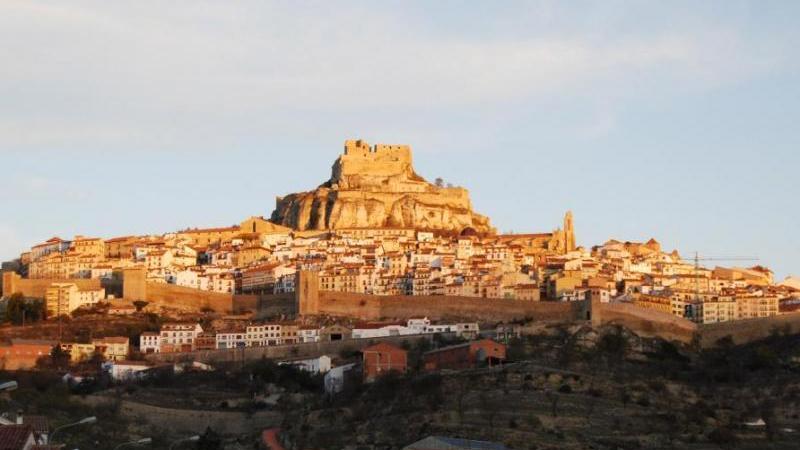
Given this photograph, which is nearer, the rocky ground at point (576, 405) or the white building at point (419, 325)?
the rocky ground at point (576, 405)

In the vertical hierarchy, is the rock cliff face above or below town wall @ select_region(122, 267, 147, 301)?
above

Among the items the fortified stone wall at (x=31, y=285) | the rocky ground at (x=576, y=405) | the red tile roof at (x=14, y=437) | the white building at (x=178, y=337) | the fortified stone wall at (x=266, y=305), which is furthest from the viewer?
the fortified stone wall at (x=31, y=285)

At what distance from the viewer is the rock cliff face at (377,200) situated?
8650 cm

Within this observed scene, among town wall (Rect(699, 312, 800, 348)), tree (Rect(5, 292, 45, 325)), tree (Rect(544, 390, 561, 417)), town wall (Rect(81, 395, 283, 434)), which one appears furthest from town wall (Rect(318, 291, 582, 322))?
town wall (Rect(81, 395, 283, 434))

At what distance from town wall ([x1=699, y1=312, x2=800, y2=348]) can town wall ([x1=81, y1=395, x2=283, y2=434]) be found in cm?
1794

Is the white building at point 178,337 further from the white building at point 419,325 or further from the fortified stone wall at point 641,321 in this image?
the fortified stone wall at point 641,321

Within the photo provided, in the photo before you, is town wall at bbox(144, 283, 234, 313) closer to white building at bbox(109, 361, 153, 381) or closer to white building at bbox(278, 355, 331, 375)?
white building at bbox(109, 361, 153, 381)

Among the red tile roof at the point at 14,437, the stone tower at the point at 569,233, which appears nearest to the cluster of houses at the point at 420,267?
the stone tower at the point at 569,233

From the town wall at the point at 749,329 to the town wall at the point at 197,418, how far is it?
1794cm

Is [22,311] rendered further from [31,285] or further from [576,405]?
[576,405]

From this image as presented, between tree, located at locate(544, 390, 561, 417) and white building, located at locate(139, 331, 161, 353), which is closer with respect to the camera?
tree, located at locate(544, 390, 561, 417)

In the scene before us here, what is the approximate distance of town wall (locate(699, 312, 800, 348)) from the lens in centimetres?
6388

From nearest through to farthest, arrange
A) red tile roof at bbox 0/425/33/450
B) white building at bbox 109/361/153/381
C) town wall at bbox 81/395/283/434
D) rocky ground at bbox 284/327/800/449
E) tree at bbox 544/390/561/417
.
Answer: red tile roof at bbox 0/425/33/450
rocky ground at bbox 284/327/800/449
tree at bbox 544/390/561/417
town wall at bbox 81/395/283/434
white building at bbox 109/361/153/381

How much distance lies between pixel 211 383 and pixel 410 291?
54.1 ft
